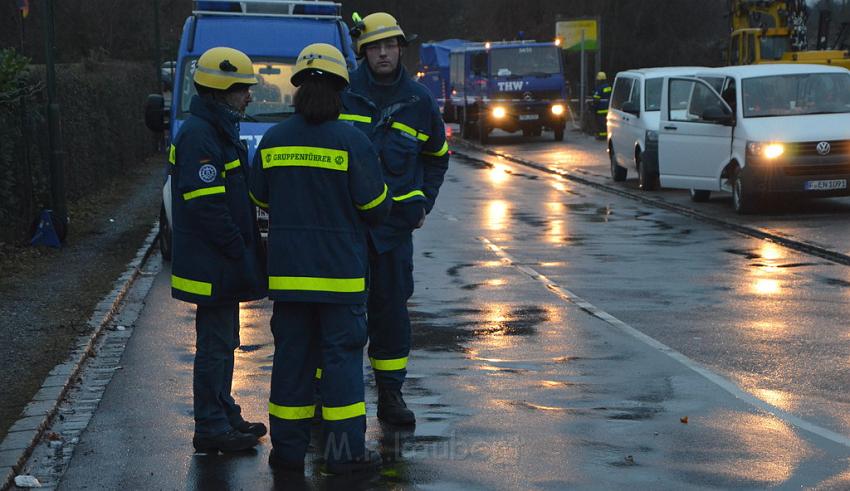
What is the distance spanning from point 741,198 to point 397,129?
1257 centimetres

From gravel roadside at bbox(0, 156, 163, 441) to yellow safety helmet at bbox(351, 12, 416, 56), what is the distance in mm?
2634

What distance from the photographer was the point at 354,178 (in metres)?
6.59

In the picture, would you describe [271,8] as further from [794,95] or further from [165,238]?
[794,95]

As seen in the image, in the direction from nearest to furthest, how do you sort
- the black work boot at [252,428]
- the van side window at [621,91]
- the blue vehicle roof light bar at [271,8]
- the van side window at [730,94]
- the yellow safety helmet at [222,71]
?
the yellow safety helmet at [222,71] < the black work boot at [252,428] < the blue vehicle roof light bar at [271,8] < the van side window at [730,94] < the van side window at [621,91]

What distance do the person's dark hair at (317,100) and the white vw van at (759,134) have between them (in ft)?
43.8

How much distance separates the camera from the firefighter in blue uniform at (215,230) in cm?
696

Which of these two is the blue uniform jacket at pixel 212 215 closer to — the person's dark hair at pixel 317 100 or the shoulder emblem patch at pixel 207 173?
the shoulder emblem patch at pixel 207 173

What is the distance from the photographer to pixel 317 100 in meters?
6.56

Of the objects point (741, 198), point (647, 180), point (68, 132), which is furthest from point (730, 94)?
point (68, 132)

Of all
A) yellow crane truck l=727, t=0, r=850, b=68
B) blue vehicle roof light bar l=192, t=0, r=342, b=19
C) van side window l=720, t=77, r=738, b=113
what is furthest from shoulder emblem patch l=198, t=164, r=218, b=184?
yellow crane truck l=727, t=0, r=850, b=68

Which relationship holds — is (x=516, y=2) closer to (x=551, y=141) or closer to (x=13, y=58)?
(x=551, y=141)

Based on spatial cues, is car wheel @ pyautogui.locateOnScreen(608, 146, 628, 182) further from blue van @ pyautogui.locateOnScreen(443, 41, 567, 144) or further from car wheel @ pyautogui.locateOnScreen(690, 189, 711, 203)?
blue van @ pyautogui.locateOnScreen(443, 41, 567, 144)

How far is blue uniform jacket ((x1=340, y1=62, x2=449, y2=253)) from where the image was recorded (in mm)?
7605

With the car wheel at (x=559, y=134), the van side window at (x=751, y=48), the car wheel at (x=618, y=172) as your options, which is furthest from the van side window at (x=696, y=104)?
the car wheel at (x=559, y=134)
